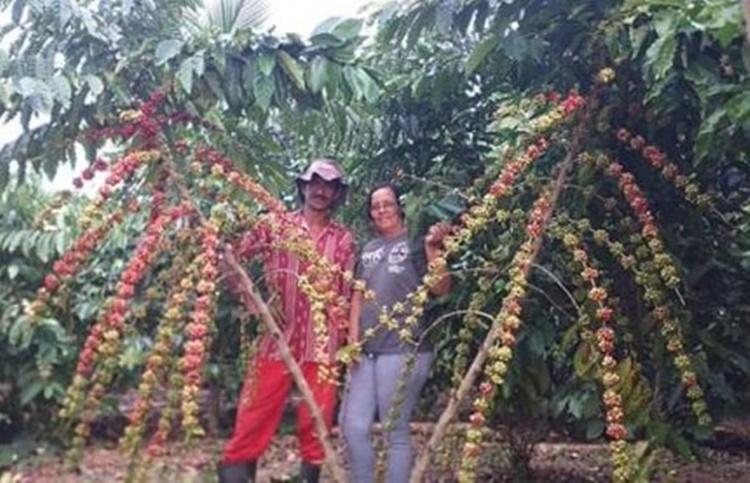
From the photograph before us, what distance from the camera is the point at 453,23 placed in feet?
8.68

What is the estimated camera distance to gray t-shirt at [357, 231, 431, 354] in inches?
109

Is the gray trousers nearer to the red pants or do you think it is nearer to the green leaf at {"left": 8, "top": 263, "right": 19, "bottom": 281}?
the red pants

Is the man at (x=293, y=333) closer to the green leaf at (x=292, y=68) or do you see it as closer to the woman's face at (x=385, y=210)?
the woman's face at (x=385, y=210)

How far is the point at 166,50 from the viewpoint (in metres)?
2.50

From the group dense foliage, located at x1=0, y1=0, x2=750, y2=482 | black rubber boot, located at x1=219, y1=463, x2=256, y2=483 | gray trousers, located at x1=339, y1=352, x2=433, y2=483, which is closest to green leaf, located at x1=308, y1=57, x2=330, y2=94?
dense foliage, located at x1=0, y1=0, x2=750, y2=482

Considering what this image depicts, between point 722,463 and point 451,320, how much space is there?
191cm

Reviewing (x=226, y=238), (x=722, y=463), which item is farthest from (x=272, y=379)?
(x=722, y=463)

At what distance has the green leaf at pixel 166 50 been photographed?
247 centimetres

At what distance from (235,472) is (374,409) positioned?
1.59ft

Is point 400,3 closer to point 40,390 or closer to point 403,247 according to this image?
point 403,247

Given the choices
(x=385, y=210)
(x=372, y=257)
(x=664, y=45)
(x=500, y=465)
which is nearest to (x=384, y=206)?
(x=385, y=210)

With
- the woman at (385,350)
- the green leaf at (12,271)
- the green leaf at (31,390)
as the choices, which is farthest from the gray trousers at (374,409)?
the green leaf at (12,271)

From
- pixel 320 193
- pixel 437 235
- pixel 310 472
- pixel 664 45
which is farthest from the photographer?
pixel 310 472

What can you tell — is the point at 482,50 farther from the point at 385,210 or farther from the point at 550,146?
the point at 385,210
